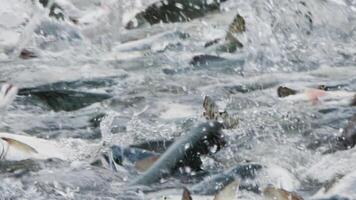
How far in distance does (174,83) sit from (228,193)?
2010 mm

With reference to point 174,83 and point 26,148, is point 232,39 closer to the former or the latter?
point 174,83

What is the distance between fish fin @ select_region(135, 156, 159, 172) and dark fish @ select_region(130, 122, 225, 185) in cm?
4

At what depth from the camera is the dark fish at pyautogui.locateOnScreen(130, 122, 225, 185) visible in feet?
11.1

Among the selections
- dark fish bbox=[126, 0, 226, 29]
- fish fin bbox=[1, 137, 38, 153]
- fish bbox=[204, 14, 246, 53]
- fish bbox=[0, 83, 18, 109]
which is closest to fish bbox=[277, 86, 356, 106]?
fish bbox=[204, 14, 246, 53]

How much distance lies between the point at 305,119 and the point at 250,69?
1236 mm

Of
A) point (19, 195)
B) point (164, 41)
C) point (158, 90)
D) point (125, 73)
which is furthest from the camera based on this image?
point (164, 41)

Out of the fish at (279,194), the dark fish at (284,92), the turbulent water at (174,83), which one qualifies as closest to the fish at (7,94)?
the turbulent water at (174,83)

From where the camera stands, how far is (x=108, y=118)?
426cm

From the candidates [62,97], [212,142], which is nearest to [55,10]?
[62,97]

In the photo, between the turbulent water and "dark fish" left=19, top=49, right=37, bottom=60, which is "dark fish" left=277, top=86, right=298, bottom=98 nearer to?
the turbulent water

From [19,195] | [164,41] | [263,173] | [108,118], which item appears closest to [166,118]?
[108,118]

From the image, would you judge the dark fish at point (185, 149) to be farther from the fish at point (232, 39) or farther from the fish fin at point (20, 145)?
the fish at point (232, 39)

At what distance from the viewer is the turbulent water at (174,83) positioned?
3.39 m

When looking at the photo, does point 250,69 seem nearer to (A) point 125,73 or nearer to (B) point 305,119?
(A) point 125,73
